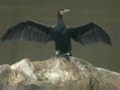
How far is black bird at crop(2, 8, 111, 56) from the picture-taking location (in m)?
11.6

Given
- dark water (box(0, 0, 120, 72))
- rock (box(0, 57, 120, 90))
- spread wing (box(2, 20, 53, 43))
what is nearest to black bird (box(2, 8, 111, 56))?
spread wing (box(2, 20, 53, 43))

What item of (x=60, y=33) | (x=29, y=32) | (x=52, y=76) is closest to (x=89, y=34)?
(x=60, y=33)

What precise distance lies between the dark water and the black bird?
2097mm

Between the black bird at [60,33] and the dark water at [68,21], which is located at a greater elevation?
the black bird at [60,33]

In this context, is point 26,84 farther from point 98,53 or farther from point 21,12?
point 21,12

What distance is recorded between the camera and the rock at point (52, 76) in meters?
10.4

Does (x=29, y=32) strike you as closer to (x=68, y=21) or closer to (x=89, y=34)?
(x=89, y=34)

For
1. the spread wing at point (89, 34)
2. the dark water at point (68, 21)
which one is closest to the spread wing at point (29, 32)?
the spread wing at point (89, 34)

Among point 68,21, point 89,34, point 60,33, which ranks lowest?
point 68,21

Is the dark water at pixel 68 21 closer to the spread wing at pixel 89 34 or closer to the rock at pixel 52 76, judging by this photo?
the spread wing at pixel 89 34

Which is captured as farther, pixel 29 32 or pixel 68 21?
pixel 68 21

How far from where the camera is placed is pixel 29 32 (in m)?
12.0

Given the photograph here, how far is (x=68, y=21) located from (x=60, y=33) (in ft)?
30.6

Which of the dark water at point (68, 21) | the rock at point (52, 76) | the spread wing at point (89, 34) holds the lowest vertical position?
the dark water at point (68, 21)
